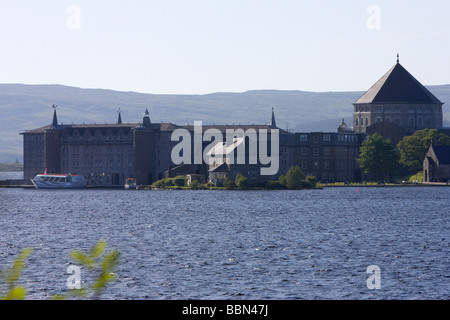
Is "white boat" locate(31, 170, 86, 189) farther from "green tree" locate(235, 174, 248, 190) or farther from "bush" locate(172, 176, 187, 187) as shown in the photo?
"green tree" locate(235, 174, 248, 190)

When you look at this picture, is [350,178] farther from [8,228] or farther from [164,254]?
[164,254]

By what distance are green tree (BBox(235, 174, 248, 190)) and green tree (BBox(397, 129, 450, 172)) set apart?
144ft

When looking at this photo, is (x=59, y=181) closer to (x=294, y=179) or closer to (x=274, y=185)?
(x=274, y=185)

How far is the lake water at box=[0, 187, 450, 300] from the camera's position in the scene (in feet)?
132

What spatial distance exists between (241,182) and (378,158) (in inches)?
1307

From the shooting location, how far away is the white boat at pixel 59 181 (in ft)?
648

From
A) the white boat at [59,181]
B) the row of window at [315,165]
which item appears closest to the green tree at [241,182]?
the row of window at [315,165]

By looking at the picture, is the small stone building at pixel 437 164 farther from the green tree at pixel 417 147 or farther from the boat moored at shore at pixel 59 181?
the boat moored at shore at pixel 59 181

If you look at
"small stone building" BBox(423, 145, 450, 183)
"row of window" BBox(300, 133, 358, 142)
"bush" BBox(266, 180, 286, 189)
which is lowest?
"bush" BBox(266, 180, 286, 189)

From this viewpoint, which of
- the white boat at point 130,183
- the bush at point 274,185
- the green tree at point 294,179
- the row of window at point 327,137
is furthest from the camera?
the row of window at point 327,137

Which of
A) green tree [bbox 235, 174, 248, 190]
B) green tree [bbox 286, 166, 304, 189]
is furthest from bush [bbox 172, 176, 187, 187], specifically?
green tree [bbox 286, 166, 304, 189]

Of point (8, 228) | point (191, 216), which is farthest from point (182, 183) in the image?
point (8, 228)

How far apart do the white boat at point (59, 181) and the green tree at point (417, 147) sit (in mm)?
71656

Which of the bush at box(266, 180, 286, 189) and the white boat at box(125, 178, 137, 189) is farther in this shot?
the white boat at box(125, 178, 137, 189)
